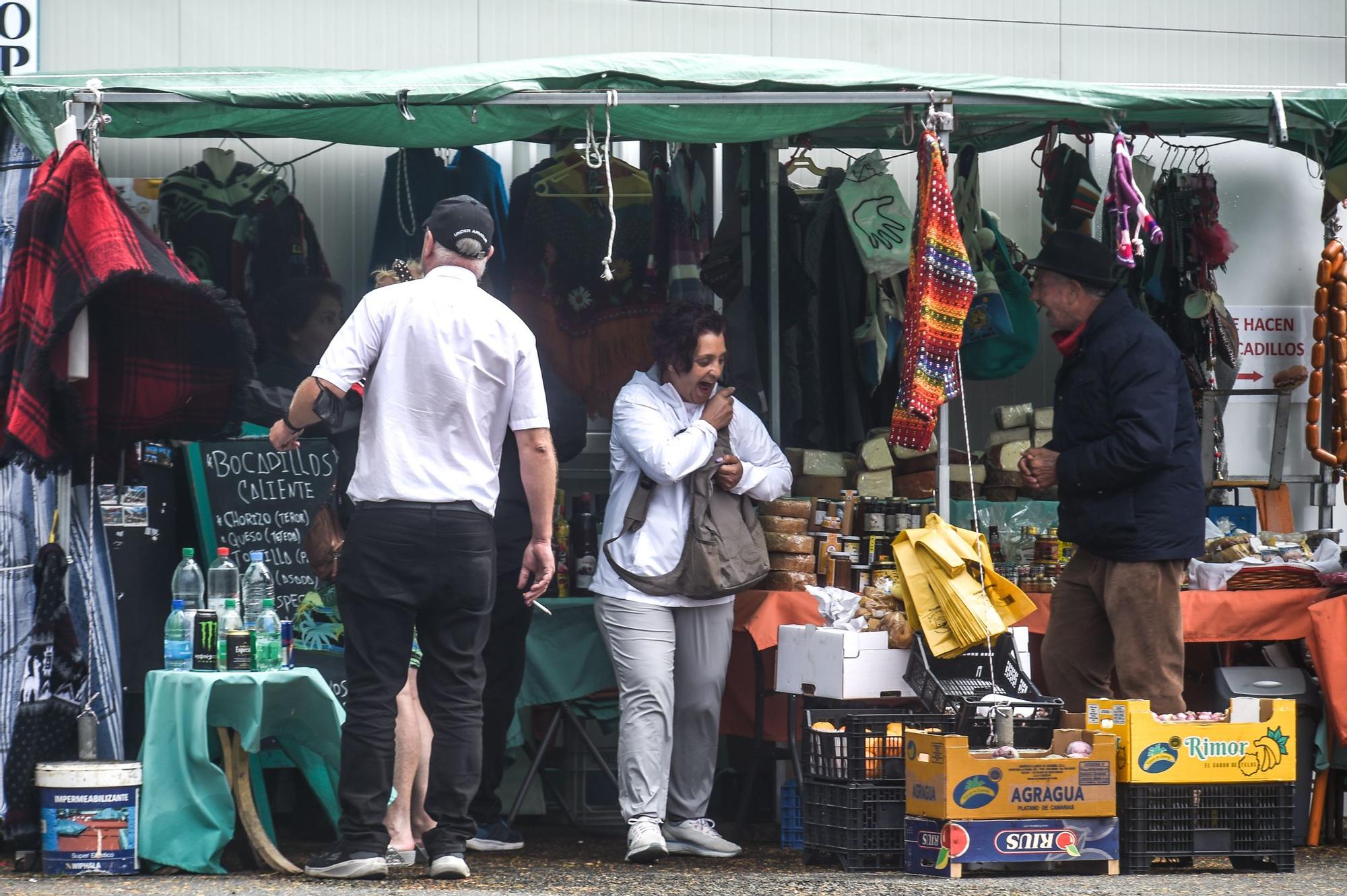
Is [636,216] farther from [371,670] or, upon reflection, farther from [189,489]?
[371,670]

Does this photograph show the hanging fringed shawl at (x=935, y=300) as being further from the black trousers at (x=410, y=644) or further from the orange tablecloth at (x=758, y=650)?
the black trousers at (x=410, y=644)

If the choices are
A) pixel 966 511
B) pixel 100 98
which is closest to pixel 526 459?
pixel 100 98

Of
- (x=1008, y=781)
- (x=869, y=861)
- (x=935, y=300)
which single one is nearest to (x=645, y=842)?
(x=869, y=861)

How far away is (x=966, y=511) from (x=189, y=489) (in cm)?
303

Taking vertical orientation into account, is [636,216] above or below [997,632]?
above

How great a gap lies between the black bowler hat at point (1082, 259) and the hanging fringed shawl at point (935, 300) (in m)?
0.35

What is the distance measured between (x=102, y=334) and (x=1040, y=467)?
10.4ft

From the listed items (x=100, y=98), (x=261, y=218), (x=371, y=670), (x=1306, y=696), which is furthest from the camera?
(x=261, y=218)

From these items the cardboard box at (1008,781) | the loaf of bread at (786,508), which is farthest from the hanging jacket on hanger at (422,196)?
the cardboard box at (1008,781)

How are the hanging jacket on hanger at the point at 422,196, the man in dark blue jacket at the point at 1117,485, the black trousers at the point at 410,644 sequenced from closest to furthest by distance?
the black trousers at the point at 410,644, the man in dark blue jacket at the point at 1117,485, the hanging jacket on hanger at the point at 422,196

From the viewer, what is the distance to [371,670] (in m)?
5.45

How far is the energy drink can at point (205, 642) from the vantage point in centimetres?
582

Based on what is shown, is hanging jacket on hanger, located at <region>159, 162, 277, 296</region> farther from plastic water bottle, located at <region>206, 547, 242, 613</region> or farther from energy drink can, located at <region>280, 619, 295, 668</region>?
energy drink can, located at <region>280, 619, 295, 668</region>

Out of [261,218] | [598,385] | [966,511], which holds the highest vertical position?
[261,218]
